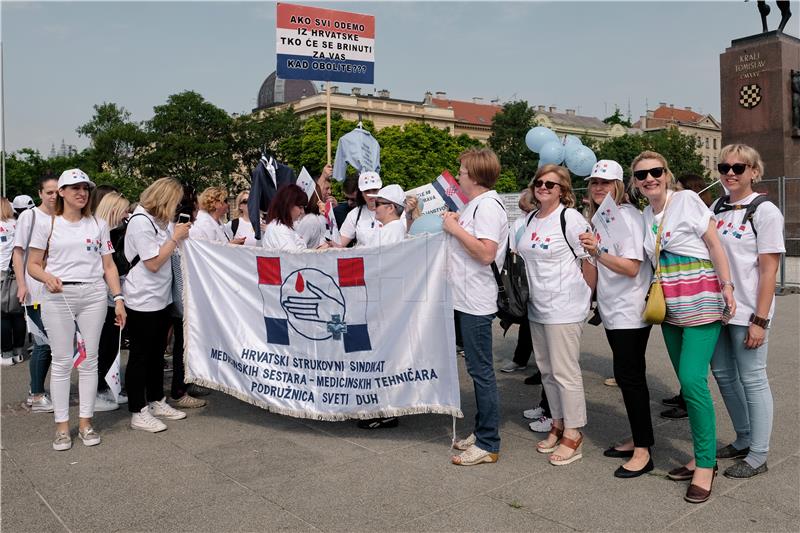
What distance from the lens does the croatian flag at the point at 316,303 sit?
16.0ft

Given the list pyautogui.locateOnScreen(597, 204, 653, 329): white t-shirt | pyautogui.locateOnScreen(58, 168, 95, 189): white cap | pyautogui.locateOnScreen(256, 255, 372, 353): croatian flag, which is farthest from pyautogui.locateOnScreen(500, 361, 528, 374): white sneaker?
pyautogui.locateOnScreen(58, 168, 95, 189): white cap

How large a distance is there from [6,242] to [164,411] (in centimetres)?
425

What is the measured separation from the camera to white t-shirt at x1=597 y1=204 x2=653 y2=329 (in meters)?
4.03

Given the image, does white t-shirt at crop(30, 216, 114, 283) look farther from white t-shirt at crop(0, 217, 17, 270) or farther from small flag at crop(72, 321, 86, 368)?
white t-shirt at crop(0, 217, 17, 270)

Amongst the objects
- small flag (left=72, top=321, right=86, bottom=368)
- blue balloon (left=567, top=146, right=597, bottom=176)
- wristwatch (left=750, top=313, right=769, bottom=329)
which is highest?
blue balloon (left=567, top=146, right=597, bottom=176)

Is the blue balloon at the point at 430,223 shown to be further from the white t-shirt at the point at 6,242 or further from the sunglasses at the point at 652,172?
the white t-shirt at the point at 6,242

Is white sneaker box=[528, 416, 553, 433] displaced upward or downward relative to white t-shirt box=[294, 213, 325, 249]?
downward

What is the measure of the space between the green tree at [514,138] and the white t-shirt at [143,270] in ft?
207

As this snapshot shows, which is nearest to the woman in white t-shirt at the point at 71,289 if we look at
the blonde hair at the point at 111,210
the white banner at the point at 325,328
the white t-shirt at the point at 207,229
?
the blonde hair at the point at 111,210

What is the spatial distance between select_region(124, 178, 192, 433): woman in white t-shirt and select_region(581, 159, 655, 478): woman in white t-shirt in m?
3.07

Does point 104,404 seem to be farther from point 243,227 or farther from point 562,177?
point 562,177

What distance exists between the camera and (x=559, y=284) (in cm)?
432

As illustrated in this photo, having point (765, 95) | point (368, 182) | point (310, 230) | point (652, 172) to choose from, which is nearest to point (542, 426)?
point (652, 172)

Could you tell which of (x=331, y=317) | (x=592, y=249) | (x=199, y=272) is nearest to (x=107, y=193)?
(x=199, y=272)
